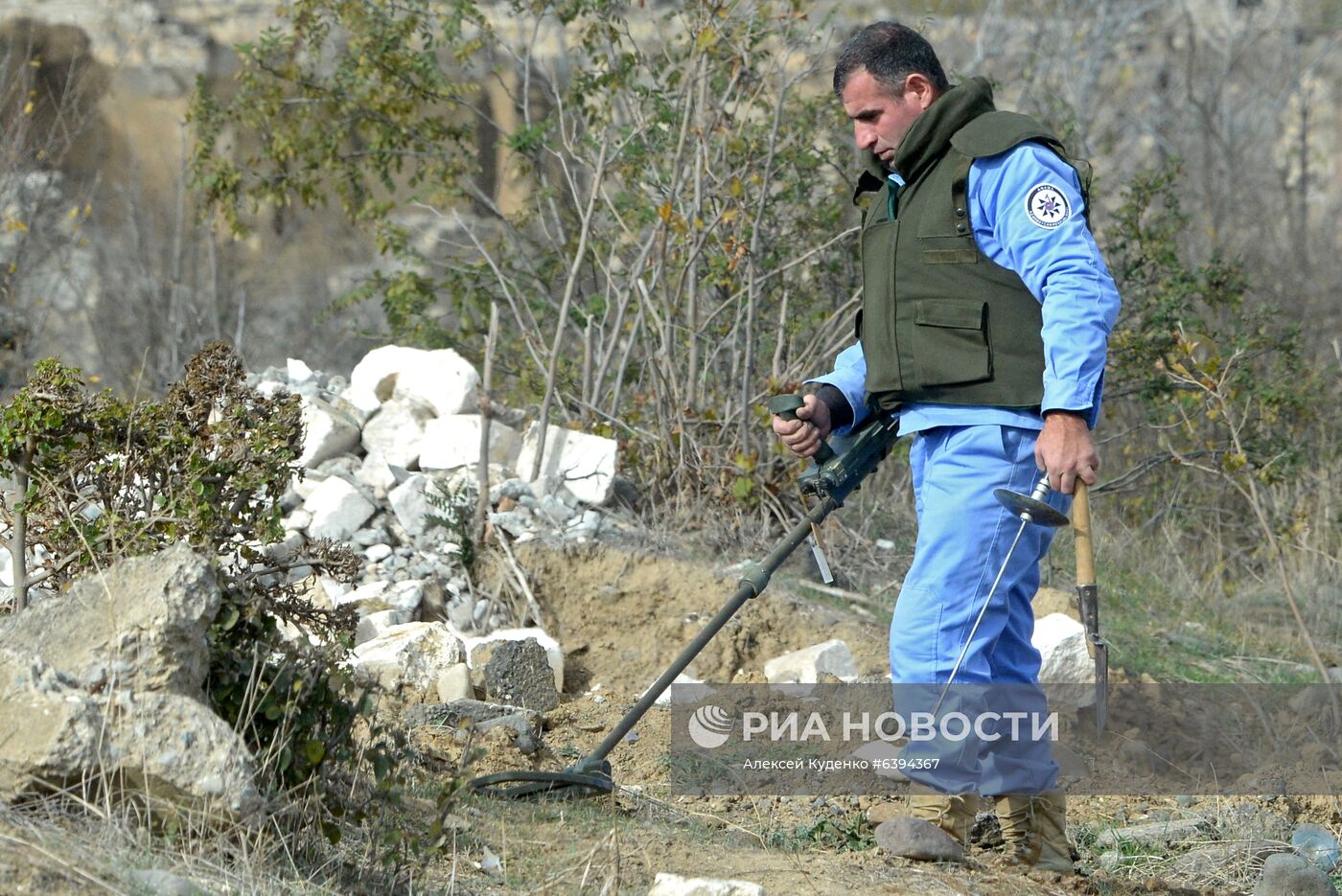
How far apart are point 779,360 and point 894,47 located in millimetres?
2949

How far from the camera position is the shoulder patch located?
3.30 metres

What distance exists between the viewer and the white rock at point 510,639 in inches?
192

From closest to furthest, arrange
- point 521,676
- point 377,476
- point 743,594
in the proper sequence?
point 743,594
point 521,676
point 377,476

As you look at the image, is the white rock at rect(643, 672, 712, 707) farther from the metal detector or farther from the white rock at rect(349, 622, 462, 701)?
the metal detector

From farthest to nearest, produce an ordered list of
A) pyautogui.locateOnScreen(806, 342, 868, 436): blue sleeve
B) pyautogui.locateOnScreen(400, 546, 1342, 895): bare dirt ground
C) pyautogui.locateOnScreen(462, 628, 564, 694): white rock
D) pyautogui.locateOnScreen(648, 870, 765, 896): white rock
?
pyautogui.locateOnScreen(462, 628, 564, 694): white rock
pyautogui.locateOnScreen(806, 342, 868, 436): blue sleeve
pyautogui.locateOnScreen(400, 546, 1342, 895): bare dirt ground
pyautogui.locateOnScreen(648, 870, 765, 896): white rock

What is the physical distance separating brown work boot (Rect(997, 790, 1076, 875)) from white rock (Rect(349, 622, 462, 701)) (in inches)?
73.5

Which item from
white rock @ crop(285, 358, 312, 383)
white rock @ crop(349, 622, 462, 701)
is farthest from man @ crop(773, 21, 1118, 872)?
white rock @ crop(285, 358, 312, 383)

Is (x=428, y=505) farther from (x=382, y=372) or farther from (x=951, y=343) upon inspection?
(x=951, y=343)

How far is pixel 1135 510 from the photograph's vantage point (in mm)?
7859

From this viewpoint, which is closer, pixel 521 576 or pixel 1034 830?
pixel 1034 830

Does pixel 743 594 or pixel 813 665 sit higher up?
pixel 743 594

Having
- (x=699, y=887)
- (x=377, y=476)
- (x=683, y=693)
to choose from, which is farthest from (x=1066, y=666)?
(x=377, y=476)

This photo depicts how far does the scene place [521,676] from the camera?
475cm

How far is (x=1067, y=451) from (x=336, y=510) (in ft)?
11.2
